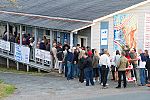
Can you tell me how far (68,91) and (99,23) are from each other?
7.92 m

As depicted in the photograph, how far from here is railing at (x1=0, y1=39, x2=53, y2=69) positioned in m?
28.8

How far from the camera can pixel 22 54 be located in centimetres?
3195

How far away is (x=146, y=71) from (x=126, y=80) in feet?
3.81

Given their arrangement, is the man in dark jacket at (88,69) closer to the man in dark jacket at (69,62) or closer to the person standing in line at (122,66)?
the person standing in line at (122,66)

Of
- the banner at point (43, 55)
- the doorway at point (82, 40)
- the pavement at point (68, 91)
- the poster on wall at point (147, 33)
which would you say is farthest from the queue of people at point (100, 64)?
the poster on wall at point (147, 33)

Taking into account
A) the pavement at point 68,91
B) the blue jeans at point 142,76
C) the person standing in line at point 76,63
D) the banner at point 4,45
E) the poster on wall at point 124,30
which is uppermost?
the poster on wall at point 124,30

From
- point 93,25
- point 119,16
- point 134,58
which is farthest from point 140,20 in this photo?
point 134,58

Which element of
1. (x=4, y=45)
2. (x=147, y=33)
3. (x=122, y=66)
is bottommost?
(x=122, y=66)

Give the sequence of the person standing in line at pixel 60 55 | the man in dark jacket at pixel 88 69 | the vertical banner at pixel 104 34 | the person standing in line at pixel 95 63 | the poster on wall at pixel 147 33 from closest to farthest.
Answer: the man in dark jacket at pixel 88 69, the person standing in line at pixel 95 63, the person standing in line at pixel 60 55, the vertical banner at pixel 104 34, the poster on wall at pixel 147 33

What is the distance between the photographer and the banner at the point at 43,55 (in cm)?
2815

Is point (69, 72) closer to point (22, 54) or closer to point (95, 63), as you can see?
point (95, 63)

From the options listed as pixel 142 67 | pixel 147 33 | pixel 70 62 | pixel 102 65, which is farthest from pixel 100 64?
pixel 147 33

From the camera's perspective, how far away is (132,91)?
20.0m

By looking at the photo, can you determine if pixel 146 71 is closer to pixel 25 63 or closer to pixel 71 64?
pixel 71 64
